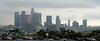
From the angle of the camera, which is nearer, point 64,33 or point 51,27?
point 64,33

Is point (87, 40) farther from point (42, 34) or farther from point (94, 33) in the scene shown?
point (42, 34)

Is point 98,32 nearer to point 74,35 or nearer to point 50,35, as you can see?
point 74,35

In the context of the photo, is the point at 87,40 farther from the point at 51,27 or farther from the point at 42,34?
the point at 51,27

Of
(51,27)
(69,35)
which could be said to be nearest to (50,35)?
(69,35)

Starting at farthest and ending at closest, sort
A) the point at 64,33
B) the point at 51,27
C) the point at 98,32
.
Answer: the point at 51,27 < the point at 64,33 < the point at 98,32

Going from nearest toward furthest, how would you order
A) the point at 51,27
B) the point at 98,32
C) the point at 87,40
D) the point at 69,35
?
1. the point at 87,40
2. the point at 98,32
3. the point at 69,35
4. the point at 51,27

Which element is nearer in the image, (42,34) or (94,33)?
(94,33)

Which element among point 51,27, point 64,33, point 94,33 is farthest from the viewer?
point 51,27

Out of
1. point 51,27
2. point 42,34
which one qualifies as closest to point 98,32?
point 42,34

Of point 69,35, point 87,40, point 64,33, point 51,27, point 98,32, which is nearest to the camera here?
point 87,40
